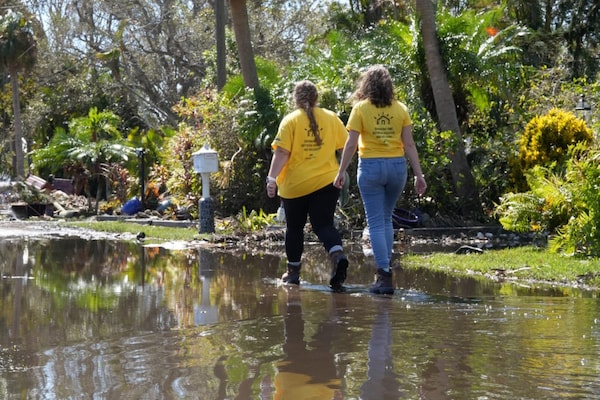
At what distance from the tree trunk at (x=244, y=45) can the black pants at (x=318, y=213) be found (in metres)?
11.6

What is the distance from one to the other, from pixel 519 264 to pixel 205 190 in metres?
7.24

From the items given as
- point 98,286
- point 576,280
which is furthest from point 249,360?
point 576,280

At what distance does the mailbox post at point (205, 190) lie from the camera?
15977 millimetres

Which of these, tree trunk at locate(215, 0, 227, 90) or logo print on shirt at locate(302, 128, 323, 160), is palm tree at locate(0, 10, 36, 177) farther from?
logo print on shirt at locate(302, 128, 323, 160)

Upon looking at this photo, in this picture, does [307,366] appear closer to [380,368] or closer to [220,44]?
[380,368]

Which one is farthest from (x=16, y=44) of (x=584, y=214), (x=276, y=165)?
(x=276, y=165)

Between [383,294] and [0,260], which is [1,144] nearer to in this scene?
[0,260]

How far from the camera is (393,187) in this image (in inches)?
321

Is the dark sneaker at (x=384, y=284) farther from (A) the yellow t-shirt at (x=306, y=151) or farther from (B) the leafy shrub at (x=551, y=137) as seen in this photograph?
(B) the leafy shrub at (x=551, y=137)

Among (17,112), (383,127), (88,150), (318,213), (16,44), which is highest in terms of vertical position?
(16,44)

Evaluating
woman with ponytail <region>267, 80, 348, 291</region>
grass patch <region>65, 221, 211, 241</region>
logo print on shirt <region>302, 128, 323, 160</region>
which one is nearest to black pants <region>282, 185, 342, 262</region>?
woman with ponytail <region>267, 80, 348, 291</region>

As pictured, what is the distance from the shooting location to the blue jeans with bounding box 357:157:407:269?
26.5ft

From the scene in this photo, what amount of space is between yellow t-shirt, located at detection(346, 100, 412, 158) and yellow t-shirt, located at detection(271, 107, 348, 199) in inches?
17.8

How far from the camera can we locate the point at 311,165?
27.7 feet
